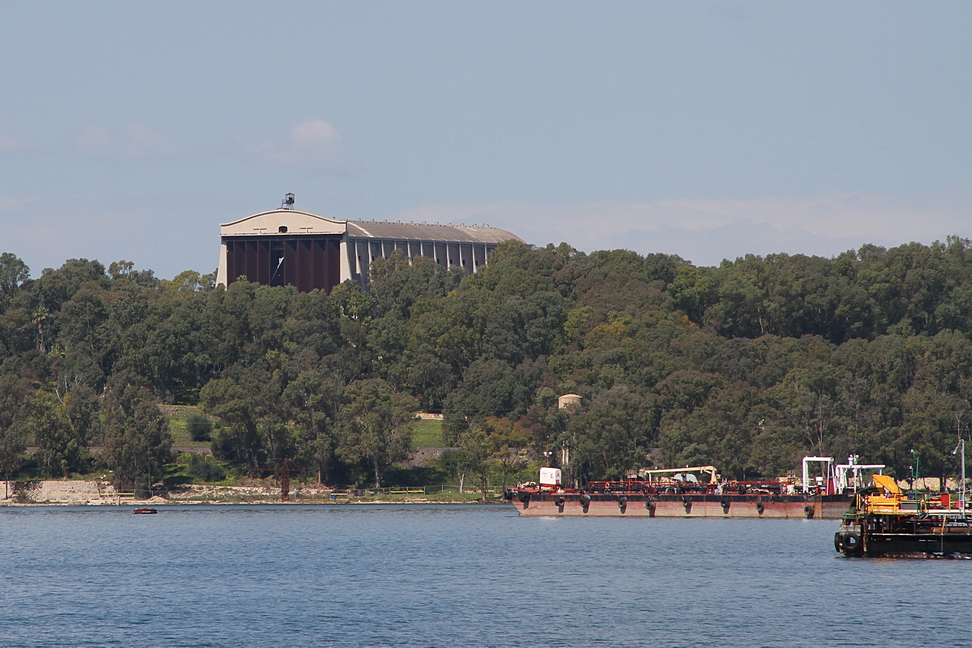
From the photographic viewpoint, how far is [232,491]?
168750mm

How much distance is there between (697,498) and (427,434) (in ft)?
205

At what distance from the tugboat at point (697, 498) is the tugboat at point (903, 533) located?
40.4 m

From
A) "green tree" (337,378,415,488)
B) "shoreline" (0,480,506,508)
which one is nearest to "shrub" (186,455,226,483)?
"shoreline" (0,480,506,508)

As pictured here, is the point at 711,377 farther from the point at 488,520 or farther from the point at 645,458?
the point at 488,520

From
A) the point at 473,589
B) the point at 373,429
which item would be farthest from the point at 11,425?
the point at 473,589

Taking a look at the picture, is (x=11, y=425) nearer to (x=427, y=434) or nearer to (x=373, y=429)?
(x=373, y=429)

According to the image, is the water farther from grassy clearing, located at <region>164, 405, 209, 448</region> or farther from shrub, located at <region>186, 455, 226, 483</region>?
grassy clearing, located at <region>164, 405, 209, 448</region>

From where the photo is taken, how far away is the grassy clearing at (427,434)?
182250 millimetres

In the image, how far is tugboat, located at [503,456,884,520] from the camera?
127 m

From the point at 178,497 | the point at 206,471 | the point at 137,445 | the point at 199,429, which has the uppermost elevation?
the point at 199,429

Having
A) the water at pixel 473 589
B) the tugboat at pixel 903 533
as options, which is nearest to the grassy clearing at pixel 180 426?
the water at pixel 473 589

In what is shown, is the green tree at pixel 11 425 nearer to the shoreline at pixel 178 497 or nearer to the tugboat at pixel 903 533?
the shoreline at pixel 178 497

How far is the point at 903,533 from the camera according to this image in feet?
274

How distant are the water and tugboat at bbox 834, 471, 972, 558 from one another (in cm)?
137
